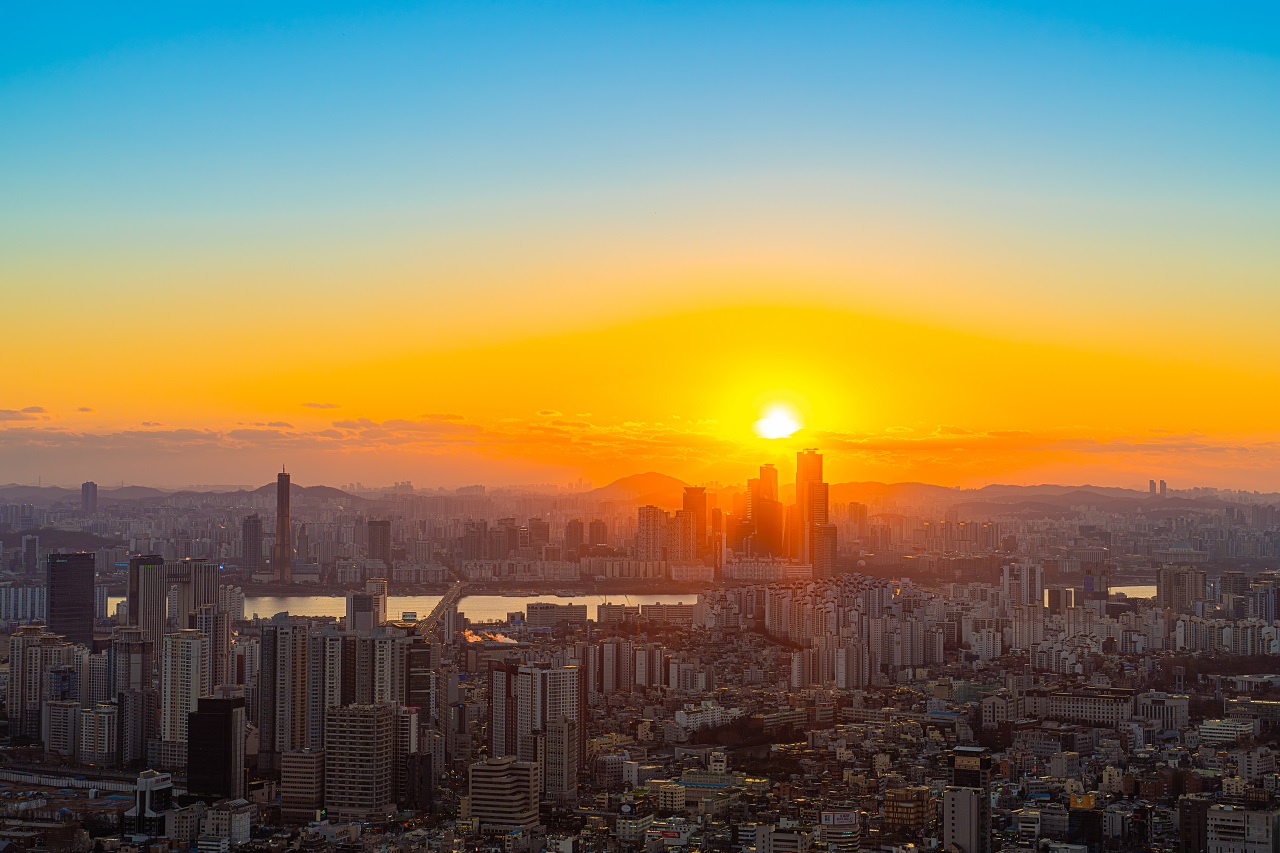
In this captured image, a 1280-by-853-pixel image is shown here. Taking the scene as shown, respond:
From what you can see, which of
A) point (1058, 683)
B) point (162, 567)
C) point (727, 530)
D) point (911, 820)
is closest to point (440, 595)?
point (727, 530)

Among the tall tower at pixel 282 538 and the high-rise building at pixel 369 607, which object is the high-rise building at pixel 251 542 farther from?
the high-rise building at pixel 369 607

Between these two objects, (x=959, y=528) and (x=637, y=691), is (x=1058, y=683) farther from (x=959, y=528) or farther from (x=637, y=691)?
(x=959, y=528)

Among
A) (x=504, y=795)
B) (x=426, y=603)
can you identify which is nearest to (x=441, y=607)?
(x=426, y=603)

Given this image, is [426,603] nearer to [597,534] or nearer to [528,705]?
[597,534]

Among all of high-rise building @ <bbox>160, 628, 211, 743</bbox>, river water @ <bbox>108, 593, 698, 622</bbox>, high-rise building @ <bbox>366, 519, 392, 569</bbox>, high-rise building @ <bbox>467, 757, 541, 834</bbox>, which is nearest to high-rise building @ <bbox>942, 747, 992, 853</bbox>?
high-rise building @ <bbox>467, 757, 541, 834</bbox>

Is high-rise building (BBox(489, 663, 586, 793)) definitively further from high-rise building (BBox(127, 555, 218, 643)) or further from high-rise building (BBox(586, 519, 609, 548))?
high-rise building (BBox(586, 519, 609, 548))

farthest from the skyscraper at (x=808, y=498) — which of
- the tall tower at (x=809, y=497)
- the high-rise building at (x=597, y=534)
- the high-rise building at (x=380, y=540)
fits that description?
the high-rise building at (x=380, y=540)
